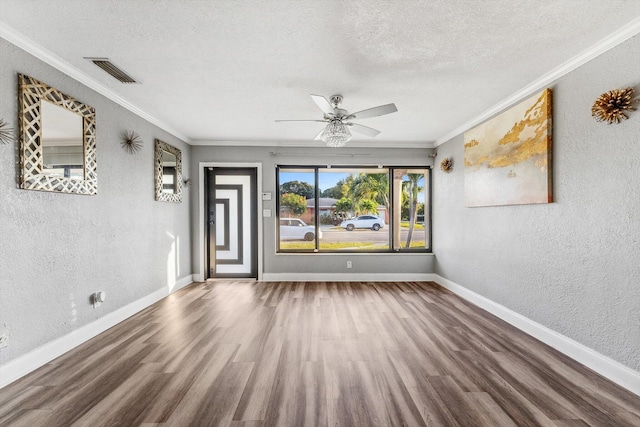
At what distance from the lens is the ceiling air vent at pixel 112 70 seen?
2.41m

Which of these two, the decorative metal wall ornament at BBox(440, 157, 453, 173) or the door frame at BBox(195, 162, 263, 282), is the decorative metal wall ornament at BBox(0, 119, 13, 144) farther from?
the decorative metal wall ornament at BBox(440, 157, 453, 173)

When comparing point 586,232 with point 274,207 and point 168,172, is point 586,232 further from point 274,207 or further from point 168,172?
point 168,172

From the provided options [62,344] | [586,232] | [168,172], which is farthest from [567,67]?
[62,344]

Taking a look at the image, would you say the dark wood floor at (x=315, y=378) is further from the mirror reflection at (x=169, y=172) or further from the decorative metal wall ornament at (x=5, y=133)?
the mirror reflection at (x=169, y=172)

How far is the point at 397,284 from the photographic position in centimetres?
491

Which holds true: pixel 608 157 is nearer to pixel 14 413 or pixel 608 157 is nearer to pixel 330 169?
pixel 330 169

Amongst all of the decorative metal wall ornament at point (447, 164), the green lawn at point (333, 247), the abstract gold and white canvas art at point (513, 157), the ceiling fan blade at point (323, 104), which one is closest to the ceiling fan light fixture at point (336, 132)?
the ceiling fan blade at point (323, 104)

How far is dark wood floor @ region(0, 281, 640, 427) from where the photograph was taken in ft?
5.61

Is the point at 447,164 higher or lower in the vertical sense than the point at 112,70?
lower

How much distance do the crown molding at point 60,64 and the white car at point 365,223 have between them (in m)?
3.52

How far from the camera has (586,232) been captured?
2.32 m

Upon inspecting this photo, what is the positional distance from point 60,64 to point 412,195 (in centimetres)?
499

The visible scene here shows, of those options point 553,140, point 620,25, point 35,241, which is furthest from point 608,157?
point 35,241

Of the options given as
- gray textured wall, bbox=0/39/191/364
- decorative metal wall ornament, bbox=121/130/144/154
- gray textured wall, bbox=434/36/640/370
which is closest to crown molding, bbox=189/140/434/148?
gray textured wall, bbox=0/39/191/364
